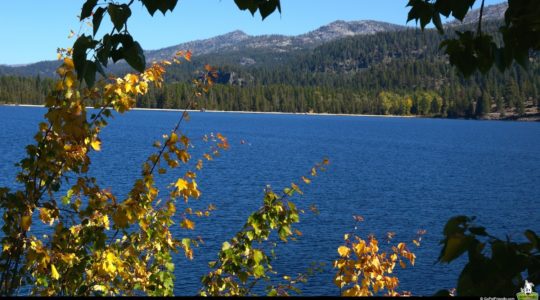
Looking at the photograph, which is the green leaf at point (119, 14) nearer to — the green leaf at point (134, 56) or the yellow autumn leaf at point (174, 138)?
the green leaf at point (134, 56)

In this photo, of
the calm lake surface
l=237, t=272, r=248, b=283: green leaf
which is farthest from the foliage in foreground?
the calm lake surface

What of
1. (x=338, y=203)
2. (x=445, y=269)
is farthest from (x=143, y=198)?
(x=338, y=203)

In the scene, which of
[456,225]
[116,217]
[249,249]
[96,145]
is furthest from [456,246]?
[249,249]

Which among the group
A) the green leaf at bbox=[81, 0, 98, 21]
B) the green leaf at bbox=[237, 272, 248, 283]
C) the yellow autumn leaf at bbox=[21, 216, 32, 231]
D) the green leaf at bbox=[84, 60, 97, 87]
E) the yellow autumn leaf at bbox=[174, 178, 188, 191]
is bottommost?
the green leaf at bbox=[237, 272, 248, 283]

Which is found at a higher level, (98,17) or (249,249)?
(98,17)

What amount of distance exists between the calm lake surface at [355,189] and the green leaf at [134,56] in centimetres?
440

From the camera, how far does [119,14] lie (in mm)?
2182

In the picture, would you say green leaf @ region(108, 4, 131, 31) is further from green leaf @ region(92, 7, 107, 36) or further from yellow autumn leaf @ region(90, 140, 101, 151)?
yellow autumn leaf @ region(90, 140, 101, 151)

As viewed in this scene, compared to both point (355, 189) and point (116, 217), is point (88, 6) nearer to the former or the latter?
point (116, 217)

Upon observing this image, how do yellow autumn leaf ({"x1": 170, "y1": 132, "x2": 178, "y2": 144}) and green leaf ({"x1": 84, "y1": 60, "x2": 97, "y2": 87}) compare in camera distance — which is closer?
green leaf ({"x1": 84, "y1": 60, "x2": 97, "y2": 87})

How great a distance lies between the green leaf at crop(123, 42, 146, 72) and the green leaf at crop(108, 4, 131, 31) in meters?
0.08

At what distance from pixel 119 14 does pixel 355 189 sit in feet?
156

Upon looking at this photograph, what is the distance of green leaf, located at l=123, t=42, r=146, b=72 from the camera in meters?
2.19

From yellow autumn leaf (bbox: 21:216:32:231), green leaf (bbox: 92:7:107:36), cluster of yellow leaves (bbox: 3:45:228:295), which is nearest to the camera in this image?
green leaf (bbox: 92:7:107:36)
